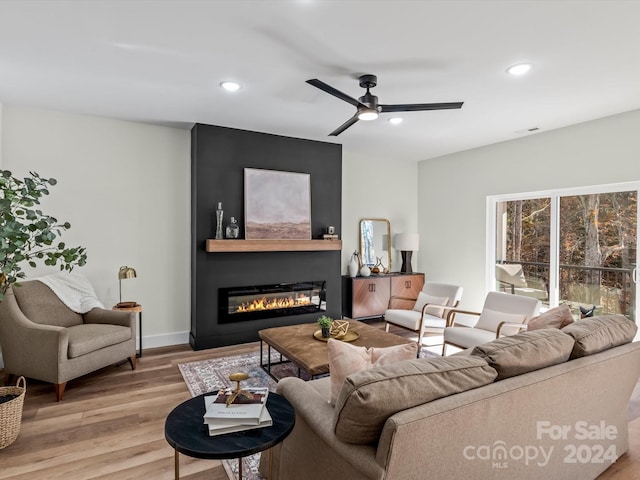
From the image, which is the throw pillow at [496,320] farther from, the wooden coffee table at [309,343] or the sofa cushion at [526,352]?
the sofa cushion at [526,352]

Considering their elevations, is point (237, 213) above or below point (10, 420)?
above

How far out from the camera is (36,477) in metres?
2.05

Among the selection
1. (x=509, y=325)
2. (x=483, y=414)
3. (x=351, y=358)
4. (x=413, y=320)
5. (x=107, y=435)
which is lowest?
(x=107, y=435)

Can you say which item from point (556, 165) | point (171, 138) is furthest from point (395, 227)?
point (171, 138)

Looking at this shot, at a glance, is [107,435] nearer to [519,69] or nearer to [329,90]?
[329,90]

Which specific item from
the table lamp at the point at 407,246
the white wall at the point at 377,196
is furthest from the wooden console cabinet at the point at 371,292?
the white wall at the point at 377,196

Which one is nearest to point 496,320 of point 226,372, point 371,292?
point 371,292

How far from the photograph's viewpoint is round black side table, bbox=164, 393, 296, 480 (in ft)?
4.30

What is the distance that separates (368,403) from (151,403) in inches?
93.4

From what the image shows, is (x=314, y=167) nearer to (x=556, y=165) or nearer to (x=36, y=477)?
(x=556, y=165)

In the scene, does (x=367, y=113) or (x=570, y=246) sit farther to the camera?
(x=570, y=246)

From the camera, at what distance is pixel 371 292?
5484 mm

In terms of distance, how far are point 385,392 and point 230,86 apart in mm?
2790

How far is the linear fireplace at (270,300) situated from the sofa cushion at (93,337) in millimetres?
1160
